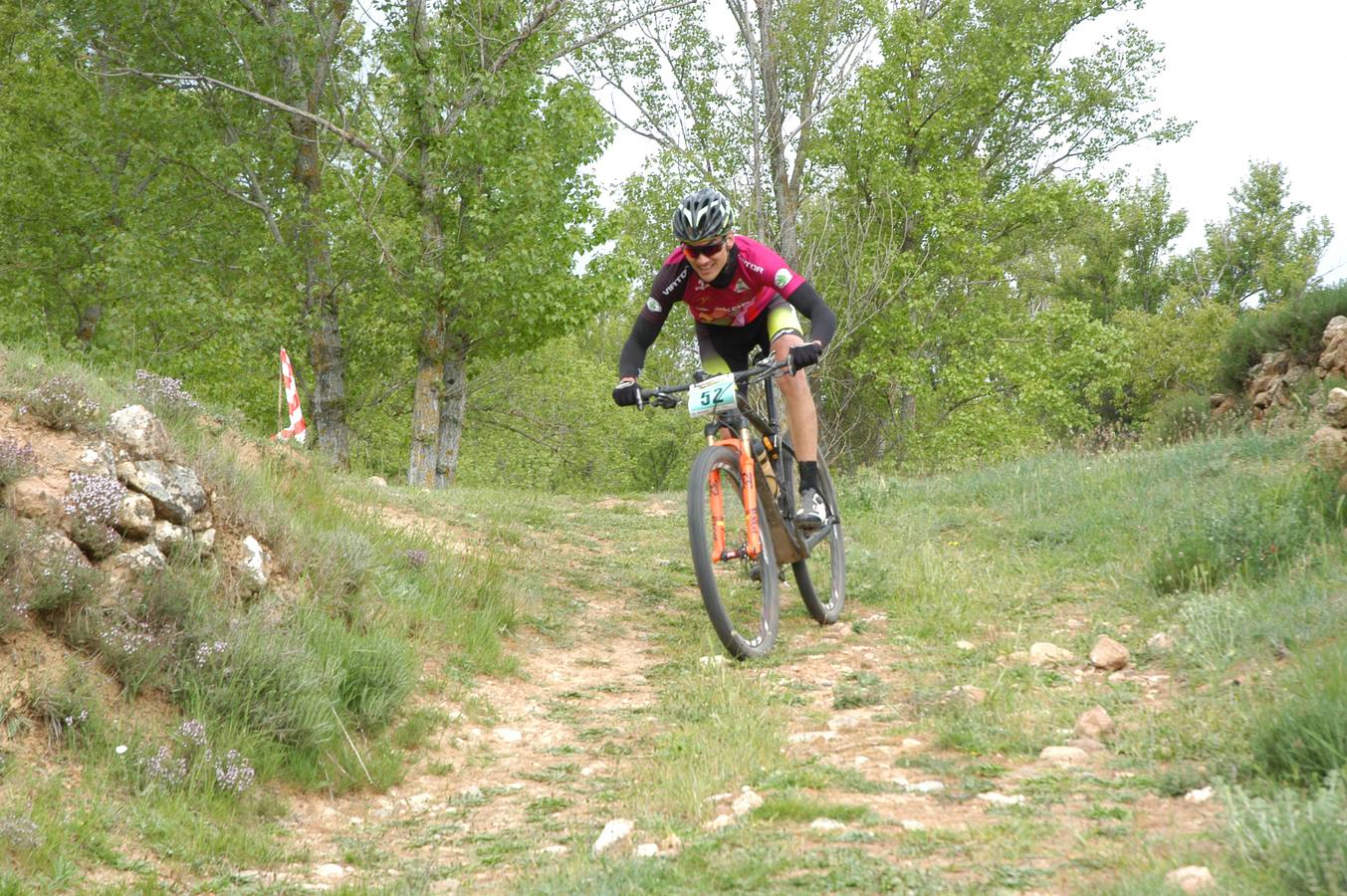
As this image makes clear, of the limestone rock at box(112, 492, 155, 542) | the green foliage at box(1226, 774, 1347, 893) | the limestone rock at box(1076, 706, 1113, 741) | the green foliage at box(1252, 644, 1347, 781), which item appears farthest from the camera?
the limestone rock at box(112, 492, 155, 542)

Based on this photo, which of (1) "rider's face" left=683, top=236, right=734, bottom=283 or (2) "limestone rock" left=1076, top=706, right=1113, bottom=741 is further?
(1) "rider's face" left=683, top=236, right=734, bottom=283

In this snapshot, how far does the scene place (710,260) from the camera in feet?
19.6

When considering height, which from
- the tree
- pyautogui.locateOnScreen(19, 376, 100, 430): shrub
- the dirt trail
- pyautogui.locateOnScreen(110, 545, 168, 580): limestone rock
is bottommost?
the dirt trail

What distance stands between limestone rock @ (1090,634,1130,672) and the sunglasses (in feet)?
9.04

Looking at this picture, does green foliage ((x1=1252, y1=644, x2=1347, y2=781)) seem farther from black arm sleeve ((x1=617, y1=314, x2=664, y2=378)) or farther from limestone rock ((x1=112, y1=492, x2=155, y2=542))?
limestone rock ((x1=112, y1=492, x2=155, y2=542))

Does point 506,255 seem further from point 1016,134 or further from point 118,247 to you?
point 1016,134

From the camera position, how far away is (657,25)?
24531 mm

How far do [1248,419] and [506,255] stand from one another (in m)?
10.9

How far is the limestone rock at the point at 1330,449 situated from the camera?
6172 millimetres

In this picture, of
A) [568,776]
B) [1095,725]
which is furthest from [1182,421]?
[568,776]

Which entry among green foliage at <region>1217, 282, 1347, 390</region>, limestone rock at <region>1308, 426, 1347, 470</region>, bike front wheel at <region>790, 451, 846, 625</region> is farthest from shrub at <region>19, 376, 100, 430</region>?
green foliage at <region>1217, 282, 1347, 390</region>

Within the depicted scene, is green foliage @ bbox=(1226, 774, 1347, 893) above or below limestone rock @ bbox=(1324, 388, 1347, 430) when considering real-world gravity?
below

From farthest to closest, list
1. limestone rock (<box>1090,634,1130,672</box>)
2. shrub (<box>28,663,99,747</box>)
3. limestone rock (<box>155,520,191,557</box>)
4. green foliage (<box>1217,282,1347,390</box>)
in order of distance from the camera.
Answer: green foliage (<box>1217,282,1347,390</box>)
limestone rock (<box>1090,634,1130,672</box>)
limestone rock (<box>155,520,191,557</box>)
shrub (<box>28,663,99,747</box>)

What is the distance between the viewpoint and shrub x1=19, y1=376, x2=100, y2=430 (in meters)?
4.61
